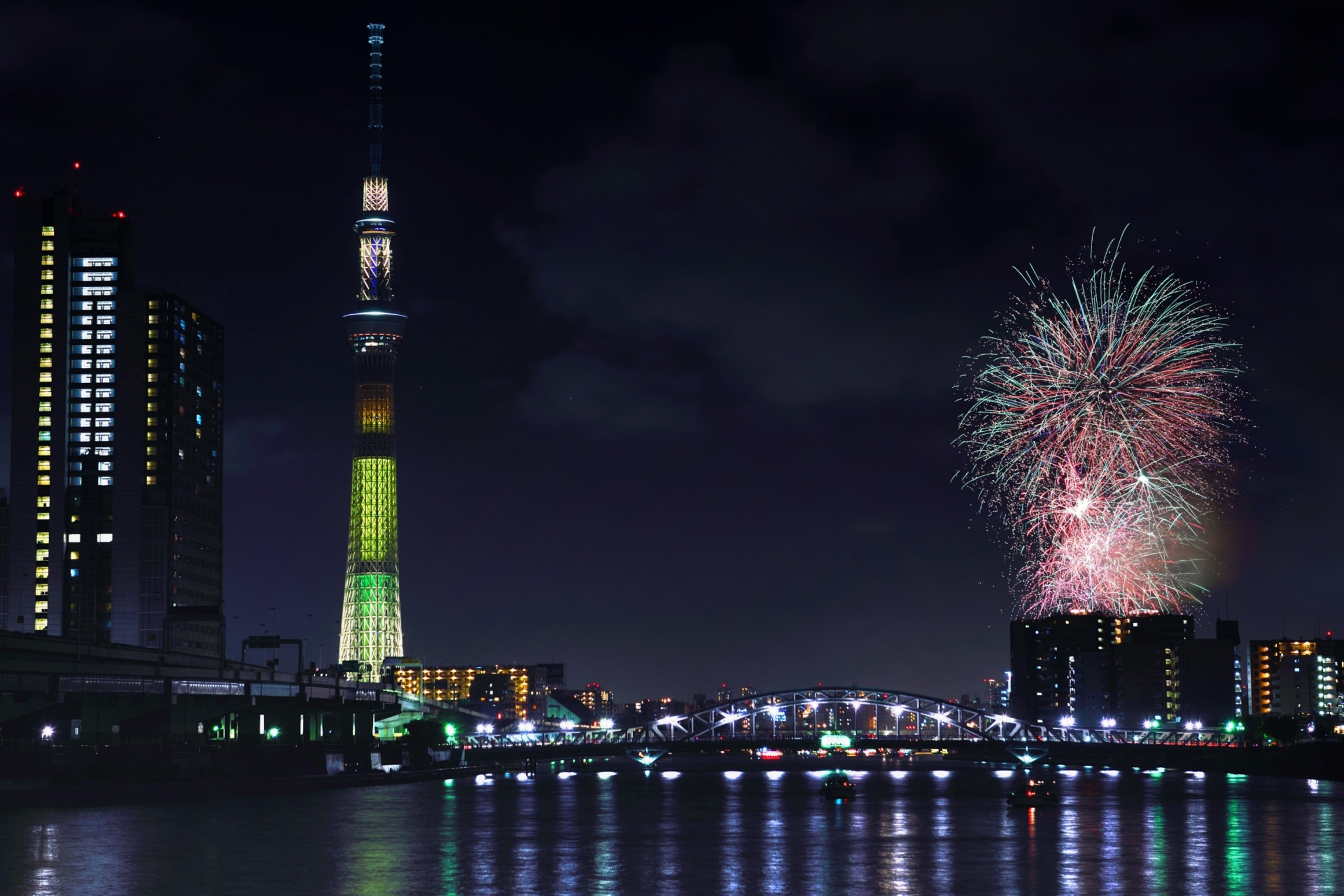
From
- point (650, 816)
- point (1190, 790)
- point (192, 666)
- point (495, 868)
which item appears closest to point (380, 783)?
point (192, 666)

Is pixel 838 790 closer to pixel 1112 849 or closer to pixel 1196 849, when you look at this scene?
pixel 1112 849

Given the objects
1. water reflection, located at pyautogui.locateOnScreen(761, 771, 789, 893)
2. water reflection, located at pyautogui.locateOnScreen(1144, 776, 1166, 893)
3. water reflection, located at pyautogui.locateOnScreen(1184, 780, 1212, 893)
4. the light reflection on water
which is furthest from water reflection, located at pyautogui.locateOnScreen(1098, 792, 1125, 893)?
water reflection, located at pyautogui.locateOnScreen(761, 771, 789, 893)

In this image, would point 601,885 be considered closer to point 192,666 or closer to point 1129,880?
point 1129,880

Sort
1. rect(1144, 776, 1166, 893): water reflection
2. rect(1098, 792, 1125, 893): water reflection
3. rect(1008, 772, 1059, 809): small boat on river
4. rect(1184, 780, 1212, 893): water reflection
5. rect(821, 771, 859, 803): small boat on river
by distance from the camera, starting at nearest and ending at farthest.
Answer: rect(1098, 792, 1125, 893): water reflection → rect(1184, 780, 1212, 893): water reflection → rect(1144, 776, 1166, 893): water reflection → rect(1008, 772, 1059, 809): small boat on river → rect(821, 771, 859, 803): small boat on river

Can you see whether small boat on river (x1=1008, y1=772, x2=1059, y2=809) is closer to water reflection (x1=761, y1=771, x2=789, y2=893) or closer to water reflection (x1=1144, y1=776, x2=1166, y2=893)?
water reflection (x1=1144, y1=776, x2=1166, y2=893)

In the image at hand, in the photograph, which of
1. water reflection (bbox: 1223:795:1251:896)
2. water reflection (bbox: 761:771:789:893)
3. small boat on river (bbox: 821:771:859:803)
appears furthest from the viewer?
small boat on river (bbox: 821:771:859:803)

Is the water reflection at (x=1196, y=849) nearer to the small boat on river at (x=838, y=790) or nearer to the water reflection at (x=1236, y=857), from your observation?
the water reflection at (x=1236, y=857)

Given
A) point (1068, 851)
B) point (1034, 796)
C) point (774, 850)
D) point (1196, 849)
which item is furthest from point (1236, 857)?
point (1034, 796)

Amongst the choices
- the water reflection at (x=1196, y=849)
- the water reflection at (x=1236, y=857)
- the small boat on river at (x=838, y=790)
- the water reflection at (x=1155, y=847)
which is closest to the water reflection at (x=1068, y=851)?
the water reflection at (x=1155, y=847)

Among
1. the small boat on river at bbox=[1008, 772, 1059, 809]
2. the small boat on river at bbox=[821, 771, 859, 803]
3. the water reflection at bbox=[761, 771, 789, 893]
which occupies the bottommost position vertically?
the small boat on river at bbox=[821, 771, 859, 803]

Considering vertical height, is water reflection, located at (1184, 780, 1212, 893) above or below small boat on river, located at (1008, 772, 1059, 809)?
above
